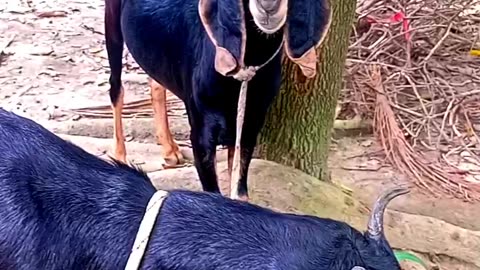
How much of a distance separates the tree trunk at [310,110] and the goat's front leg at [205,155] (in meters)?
0.83

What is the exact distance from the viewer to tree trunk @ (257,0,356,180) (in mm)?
5492

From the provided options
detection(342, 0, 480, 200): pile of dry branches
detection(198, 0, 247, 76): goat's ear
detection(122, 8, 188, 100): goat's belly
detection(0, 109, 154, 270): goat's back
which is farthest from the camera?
detection(342, 0, 480, 200): pile of dry branches

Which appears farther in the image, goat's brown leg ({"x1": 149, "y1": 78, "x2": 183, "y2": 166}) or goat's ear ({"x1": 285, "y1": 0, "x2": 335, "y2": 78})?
goat's brown leg ({"x1": 149, "y1": 78, "x2": 183, "y2": 166})

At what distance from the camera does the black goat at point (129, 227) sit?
2754mm

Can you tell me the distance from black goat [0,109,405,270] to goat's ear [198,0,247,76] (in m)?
1.24

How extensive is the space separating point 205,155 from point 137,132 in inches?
95.5

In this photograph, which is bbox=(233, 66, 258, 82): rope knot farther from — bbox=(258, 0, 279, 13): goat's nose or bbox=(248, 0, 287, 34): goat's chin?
bbox=(258, 0, 279, 13): goat's nose

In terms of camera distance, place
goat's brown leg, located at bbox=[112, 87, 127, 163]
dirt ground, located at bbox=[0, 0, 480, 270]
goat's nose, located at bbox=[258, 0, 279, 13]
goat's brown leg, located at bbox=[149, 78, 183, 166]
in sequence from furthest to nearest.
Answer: goat's brown leg, located at bbox=[149, 78, 183, 166] → goat's brown leg, located at bbox=[112, 87, 127, 163] → dirt ground, located at bbox=[0, 0, 480, 270] → goat's nose, located at bbox=[258, 0, 279, 13]

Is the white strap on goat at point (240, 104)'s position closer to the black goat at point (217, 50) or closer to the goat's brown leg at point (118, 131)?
the black goat at point (217, 50)

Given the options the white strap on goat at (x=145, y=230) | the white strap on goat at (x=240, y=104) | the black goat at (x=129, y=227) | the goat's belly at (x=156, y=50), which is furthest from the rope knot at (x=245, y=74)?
the white strap on goat at (x=145, y=230)

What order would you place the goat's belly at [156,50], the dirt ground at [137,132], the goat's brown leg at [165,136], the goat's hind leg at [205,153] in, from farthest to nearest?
the goat's brown leg at [165,136]
the dirt ground at [137,132]
the goat's belly at [156,50]
the goat's hind leg at [205,153]

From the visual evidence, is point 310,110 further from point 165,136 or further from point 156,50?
point 165,136

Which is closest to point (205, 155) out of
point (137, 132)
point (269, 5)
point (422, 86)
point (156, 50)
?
point (156, 50)

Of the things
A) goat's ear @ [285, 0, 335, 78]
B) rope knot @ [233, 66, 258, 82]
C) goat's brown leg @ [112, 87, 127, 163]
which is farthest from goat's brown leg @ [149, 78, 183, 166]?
goat's ear @ [285, 0, 335, 78]
